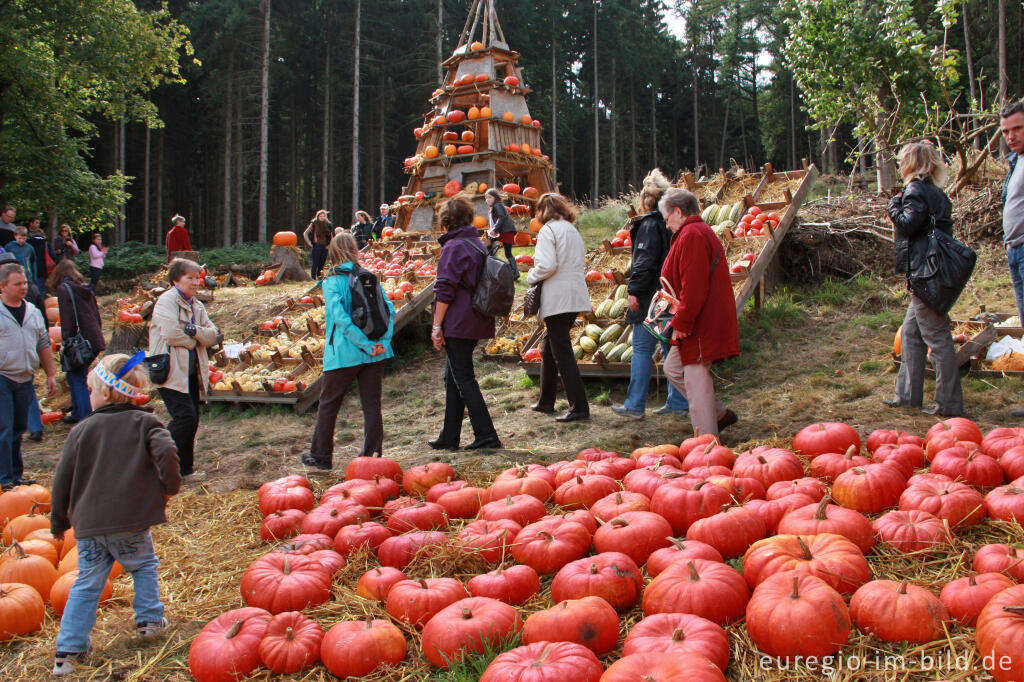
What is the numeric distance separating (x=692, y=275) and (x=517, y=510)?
7.01ft

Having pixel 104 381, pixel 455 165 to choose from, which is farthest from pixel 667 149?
pixel 104 381

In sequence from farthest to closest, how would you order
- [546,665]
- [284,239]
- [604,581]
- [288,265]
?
[284,239], [288,265], [604,581], [546,665]

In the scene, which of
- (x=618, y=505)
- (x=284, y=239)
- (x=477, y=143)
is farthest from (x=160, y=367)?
(x=477, y=143)

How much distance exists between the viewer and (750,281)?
7.43 metres

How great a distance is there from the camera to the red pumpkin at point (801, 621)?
7.68 ft

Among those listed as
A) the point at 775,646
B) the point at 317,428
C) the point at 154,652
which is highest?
the point at 317,428

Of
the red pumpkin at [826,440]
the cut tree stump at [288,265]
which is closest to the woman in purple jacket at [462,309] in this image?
the red pumpkin at [826,440]

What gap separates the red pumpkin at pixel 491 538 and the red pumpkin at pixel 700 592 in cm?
80

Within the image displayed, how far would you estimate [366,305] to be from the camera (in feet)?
18.1

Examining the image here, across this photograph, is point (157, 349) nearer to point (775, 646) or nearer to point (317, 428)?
point (317, 428)

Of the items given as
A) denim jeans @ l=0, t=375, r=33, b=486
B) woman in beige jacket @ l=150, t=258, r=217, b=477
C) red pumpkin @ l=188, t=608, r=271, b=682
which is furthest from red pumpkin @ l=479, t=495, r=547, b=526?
denim jeans @ l=0, t=375, r=33, b=486

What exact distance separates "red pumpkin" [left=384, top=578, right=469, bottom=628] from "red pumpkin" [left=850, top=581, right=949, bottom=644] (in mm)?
1488

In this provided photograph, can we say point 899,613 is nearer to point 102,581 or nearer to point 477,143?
point 102,581

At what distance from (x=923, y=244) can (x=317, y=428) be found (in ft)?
15.6
